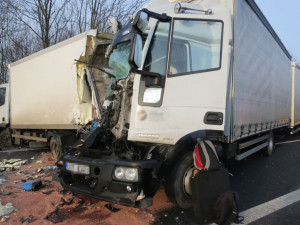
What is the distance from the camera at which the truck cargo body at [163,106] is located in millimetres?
3356

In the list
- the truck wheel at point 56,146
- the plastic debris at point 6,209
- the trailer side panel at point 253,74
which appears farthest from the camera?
the truck wheel at point 56,146

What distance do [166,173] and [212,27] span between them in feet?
7.28

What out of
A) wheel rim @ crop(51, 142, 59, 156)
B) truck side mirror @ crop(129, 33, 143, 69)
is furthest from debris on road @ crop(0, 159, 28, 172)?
truck side mirror @ crop(129, 33, 143, 69)

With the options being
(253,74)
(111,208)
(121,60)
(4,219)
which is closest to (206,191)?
(111,208)

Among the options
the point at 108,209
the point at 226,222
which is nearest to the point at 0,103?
the point at 108,209

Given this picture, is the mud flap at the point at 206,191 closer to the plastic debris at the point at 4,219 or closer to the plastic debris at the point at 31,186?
Answer: the plastic debris at the point at 4,219

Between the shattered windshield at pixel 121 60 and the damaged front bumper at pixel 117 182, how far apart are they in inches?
54.8

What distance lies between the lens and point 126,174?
3.25 m

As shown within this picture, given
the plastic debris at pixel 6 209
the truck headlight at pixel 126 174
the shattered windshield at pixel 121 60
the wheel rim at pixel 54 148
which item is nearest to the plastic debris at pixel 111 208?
the truck headlight at pixel 126 174

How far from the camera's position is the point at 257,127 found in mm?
6281

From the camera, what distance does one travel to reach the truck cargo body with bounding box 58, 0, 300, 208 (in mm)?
3356

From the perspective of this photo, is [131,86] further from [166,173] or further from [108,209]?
[108,209]

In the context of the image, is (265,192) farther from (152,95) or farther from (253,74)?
(152,95)

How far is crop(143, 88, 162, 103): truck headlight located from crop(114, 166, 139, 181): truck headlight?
96 centimetres
